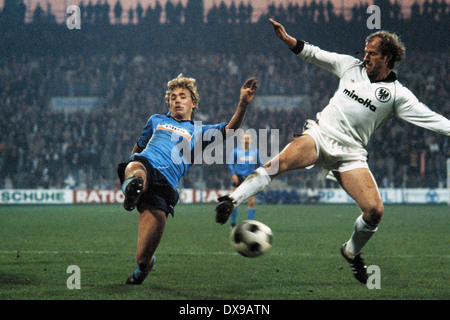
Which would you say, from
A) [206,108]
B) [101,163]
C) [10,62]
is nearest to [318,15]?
[206,108]

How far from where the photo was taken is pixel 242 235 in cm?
495

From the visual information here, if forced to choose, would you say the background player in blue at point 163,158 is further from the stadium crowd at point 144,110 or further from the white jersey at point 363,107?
the stadium crowd at point 144,110

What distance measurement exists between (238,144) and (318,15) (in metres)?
21.5

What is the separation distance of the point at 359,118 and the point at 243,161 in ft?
28.4

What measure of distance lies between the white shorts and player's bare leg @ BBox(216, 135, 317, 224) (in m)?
0.10

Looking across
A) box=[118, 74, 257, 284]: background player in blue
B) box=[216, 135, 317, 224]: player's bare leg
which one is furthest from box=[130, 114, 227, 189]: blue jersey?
box=[216, 135, 317, 224]: player's bare leg

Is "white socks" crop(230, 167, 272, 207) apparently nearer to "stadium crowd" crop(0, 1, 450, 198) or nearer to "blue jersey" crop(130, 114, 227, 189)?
"blue jersey" crop(130, 114, 227, 189)

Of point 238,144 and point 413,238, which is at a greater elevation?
point 238,144

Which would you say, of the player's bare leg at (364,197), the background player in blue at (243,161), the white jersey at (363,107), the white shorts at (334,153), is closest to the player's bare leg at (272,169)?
the white shorts at (334,153)

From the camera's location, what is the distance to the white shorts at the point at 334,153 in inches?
213

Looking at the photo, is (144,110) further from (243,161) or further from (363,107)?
(363,107)

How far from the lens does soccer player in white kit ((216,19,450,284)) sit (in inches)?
211

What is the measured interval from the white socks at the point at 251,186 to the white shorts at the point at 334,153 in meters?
0.68

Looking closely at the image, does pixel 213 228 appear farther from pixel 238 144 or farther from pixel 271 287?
pixel 271 287
